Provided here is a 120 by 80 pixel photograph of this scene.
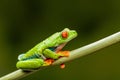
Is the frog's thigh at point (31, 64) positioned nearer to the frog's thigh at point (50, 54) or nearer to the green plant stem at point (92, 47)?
the frog's thigh at point (50, 54)

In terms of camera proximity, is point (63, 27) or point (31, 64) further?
point (63, 27)

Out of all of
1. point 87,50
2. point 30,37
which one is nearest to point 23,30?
point 30,37

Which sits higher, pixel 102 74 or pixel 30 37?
pixel 30 37

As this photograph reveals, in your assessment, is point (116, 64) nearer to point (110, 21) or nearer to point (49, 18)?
point (110, 21)

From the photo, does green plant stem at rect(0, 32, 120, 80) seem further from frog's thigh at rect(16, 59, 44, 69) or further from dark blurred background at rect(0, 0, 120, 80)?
dark blurred background at rect(0, 0, 120, 80)

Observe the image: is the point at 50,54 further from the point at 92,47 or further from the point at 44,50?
the point at 92,47

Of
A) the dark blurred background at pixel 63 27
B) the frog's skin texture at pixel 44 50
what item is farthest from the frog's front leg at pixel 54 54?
the dark blurred background at pixel 63 27

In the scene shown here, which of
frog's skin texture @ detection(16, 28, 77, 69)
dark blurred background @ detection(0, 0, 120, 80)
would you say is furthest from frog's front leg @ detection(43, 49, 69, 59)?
dark blurred background @ detection(0, 0, 120, 80)

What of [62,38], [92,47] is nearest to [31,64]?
[62,38]

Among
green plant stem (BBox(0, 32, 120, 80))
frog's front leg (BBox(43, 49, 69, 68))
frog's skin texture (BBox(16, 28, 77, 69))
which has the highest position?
frog's skin texture (BBox(16, 28, 77, 69))
